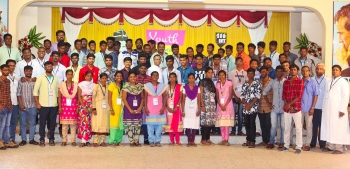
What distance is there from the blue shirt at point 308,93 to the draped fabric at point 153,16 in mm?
5927

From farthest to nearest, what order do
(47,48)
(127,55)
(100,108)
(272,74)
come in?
(47,48) < (127,55) < (272,74) < (100,108)

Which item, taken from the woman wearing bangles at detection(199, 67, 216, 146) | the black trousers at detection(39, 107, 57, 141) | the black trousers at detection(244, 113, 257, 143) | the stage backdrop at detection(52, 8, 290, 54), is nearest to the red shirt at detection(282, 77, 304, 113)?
the black trousers at detection(244, 113, 257, 143)

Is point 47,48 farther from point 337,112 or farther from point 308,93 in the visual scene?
point 337,112

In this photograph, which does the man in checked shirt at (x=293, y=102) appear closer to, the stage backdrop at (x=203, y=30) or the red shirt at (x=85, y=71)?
the red shirt at (x=85, y=71)

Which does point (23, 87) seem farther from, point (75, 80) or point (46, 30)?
point (46, 30)

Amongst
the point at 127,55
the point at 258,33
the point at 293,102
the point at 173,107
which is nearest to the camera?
the point at 293,102

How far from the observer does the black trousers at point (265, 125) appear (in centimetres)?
811

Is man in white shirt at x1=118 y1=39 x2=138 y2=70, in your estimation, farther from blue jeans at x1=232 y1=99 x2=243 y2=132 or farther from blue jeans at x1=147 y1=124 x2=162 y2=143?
blue jeans at x1=232 y1=99 x2=243 y2=132

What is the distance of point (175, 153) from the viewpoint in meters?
7.42

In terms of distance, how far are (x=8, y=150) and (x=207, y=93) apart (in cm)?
346

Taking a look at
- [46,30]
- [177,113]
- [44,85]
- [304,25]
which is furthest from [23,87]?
[304,25]

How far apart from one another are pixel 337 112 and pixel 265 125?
3.97 feet

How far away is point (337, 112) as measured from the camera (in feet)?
25.4

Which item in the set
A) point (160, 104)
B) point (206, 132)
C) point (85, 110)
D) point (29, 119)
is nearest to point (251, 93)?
point (206, 132)
